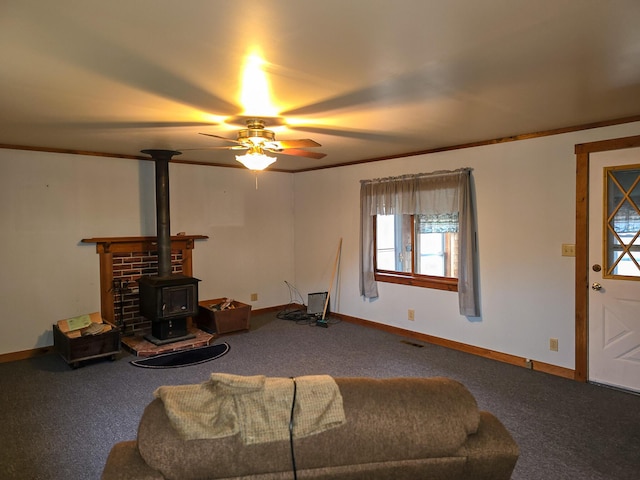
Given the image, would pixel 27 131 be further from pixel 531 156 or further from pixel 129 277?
pixel 531 156

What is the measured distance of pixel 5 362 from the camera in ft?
14.5

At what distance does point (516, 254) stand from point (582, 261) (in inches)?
24.0

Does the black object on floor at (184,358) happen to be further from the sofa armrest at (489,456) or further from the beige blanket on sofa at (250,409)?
the sofa armrest at (489,456)

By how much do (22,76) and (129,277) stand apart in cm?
331

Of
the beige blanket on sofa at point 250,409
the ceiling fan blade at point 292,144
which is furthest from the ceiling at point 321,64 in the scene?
the beige blanket on sofa at point 250,409

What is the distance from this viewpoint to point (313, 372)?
13.3 ft

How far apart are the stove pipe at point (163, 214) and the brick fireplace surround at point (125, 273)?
0.37 m

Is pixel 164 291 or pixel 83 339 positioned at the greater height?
pixel 164 291

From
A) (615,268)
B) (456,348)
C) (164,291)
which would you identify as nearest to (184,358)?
(164,291)

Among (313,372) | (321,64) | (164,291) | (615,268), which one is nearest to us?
(321,64)

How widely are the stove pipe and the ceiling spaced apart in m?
1.13

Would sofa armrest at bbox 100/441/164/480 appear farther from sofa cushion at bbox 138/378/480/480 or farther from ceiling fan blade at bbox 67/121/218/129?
ceiling fan blade at bbox 67/121/218/129

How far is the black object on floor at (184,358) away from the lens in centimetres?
429

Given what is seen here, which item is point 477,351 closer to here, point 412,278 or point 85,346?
point 412,278
